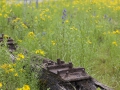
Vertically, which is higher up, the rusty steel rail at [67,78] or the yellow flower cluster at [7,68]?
the yellow flower cluster at [7,68]

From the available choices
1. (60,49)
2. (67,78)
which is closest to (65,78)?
(67,78)

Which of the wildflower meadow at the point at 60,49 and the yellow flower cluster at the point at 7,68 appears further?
the wildflower meadow at the point at 60,49

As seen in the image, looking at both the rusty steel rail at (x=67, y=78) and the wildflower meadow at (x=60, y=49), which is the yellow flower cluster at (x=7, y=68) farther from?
the rusty steel rail at (x=67, y=78)

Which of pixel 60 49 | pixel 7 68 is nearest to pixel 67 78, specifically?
pixel 7 68

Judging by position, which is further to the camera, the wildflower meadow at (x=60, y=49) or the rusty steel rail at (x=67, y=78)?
the wildflower meadow at (x=60, y=49)

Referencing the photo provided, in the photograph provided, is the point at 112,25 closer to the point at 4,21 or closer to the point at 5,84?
the point at 4,21

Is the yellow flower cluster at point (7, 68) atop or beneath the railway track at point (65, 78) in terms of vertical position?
atop

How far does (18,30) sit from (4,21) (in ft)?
2.39

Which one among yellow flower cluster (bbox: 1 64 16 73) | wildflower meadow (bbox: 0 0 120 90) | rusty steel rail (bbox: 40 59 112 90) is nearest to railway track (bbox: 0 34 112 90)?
rusty steel rail (bbox: 40 59 112 90)

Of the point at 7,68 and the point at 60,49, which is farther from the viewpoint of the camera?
the point at 60,49

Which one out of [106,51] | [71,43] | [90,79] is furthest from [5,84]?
[106,51]

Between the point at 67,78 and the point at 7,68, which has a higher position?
the point at 7,68

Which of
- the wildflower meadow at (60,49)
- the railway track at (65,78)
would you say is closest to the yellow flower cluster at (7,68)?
the wildflower meadow at (60,49)

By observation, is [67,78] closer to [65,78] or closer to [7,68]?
[65,78]
